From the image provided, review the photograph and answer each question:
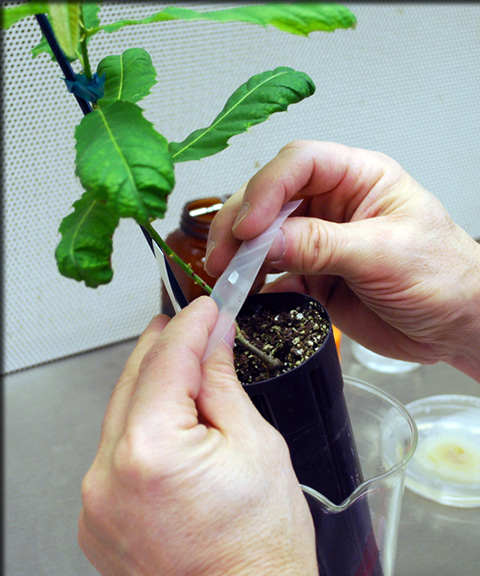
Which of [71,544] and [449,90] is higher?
[449,90]

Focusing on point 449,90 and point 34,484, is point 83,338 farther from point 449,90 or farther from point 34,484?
point 449,90

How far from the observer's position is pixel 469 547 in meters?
0.63

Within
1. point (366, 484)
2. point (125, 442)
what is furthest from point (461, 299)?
point (125, 442)

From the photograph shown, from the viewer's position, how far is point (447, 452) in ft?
2.41

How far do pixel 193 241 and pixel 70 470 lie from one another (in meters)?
0.35

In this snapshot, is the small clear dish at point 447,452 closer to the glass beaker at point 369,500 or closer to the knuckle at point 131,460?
the glass beaker at point 369,500

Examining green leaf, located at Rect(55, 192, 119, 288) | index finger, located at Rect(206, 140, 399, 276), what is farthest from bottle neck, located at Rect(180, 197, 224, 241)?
green leaf, located at Rect(55, 192, 119, 288)

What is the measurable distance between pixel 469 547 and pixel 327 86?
0.67 m

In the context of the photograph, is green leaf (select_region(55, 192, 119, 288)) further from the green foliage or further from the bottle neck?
the bottle neck

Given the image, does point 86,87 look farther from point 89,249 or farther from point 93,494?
point 93,494

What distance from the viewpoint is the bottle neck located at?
0.77 metres

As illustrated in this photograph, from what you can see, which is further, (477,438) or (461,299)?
(477,438)

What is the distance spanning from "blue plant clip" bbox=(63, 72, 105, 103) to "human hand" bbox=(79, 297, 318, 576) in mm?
171

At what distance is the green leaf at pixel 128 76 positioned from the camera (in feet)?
1.42
